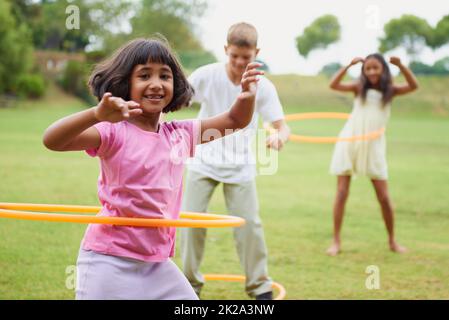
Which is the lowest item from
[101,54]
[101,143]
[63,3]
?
[101,143]

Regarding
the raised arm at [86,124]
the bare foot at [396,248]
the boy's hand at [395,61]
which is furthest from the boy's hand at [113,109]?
the bare foot at [396,248]

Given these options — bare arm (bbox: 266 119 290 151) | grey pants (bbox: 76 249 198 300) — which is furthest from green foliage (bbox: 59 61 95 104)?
grey pants (bbox: 76 249 198 300)

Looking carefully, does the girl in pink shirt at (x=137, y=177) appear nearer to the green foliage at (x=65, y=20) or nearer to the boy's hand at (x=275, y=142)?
the boy's hand at (x=275, y=142)

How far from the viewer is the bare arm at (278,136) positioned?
475 cm

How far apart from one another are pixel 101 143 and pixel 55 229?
4873 millimetres

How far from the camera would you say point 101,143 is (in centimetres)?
324

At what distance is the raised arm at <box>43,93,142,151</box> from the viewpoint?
109 inches

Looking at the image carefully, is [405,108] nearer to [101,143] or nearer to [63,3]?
[63,3]

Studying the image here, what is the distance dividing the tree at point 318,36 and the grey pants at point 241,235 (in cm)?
898

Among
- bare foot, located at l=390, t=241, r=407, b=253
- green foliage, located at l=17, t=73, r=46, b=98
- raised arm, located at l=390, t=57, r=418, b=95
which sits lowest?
bare foot, located at l=390, t=241, r=407, b=253

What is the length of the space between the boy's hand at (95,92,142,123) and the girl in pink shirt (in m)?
0.34

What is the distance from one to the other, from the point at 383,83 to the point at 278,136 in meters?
3.09

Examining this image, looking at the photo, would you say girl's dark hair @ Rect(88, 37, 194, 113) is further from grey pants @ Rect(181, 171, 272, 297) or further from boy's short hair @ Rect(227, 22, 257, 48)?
grey pants @ Rect(181, 171, 272, 297)

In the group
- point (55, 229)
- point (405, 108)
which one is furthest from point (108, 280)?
point (405, 108)
